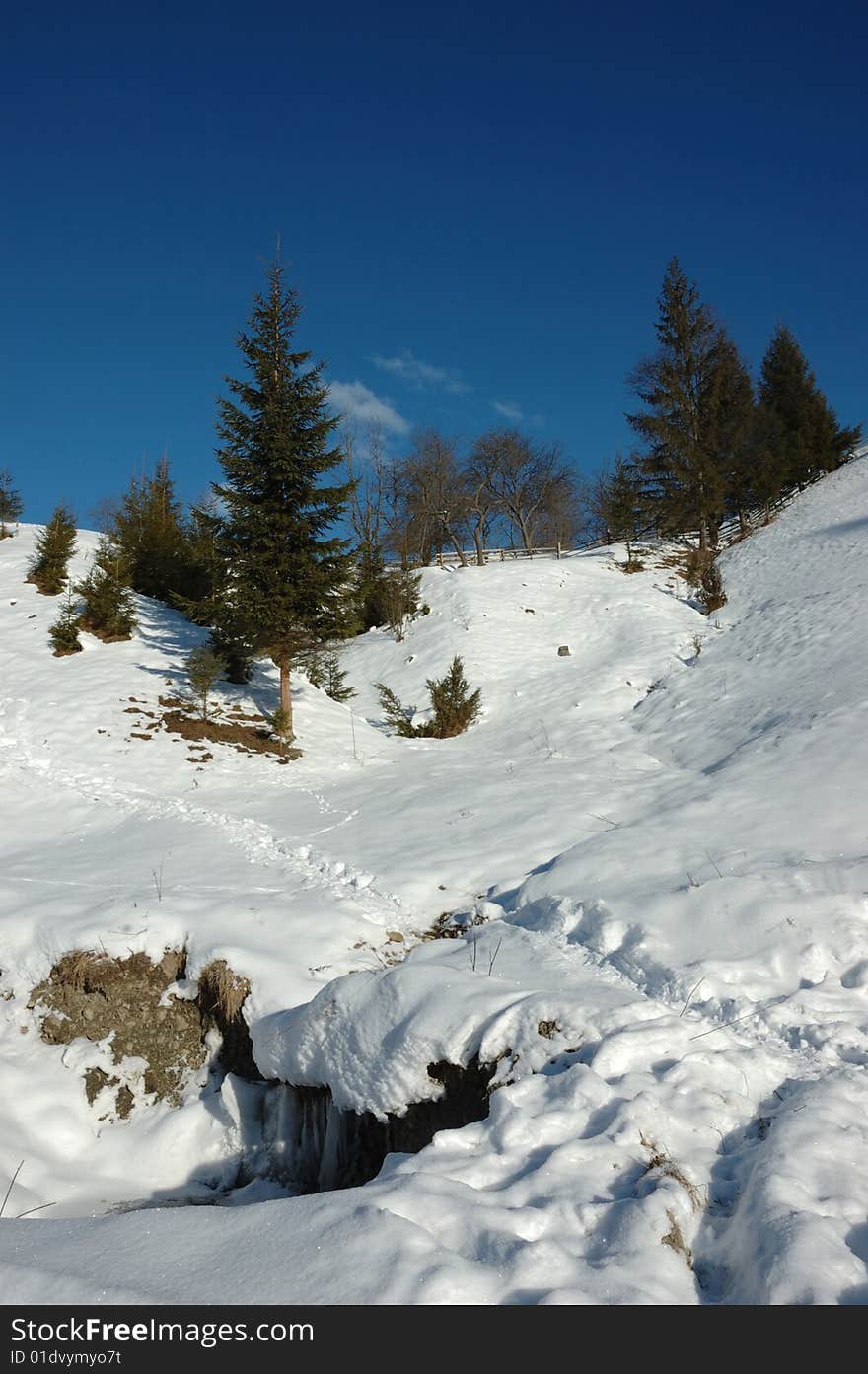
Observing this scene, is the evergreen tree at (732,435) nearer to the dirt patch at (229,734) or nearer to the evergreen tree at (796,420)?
the evergreen tree at (796,420)

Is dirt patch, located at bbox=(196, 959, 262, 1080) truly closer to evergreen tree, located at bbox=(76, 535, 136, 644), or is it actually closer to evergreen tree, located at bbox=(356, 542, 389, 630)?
evergreen tree, located at bbox=(76, 535, 136, 644)

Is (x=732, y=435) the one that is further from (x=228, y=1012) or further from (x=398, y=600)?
(x=228, y=1012)

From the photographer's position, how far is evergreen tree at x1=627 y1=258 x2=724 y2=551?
80.9 feet

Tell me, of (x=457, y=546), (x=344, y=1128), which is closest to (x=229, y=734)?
(x=344, y=1128)

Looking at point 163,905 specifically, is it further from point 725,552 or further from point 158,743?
point 725,552

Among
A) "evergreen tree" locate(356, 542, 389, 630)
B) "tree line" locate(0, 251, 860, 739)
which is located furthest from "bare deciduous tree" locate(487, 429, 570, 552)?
"evergreen tree" locate(356, 542, 389, 630)

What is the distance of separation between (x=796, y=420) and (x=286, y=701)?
2831cm

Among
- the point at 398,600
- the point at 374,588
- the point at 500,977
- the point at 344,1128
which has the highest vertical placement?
the point at 374,588

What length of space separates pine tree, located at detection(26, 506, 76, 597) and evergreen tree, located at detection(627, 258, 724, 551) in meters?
19.1

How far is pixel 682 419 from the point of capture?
25812mm

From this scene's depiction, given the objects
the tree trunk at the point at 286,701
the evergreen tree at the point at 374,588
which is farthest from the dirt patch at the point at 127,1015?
the evergreen tree at the point at 374,588

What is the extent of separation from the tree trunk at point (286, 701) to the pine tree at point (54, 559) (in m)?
9.26
